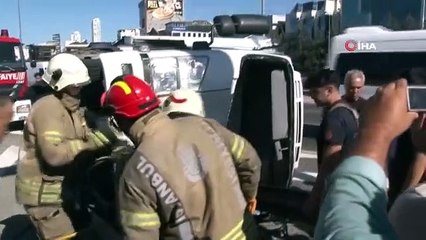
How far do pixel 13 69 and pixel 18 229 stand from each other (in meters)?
9.86

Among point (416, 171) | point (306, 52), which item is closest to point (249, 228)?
point (416, 171)

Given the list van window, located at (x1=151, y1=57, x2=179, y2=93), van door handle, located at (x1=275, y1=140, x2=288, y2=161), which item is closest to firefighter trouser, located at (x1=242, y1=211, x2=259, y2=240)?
van door handle, located at (x1=275, y1=140, x2=288, y2=161)

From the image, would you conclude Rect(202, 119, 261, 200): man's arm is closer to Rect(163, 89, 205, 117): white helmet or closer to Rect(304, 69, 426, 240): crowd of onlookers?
Rect(163, 89, 205, 117): white helmet

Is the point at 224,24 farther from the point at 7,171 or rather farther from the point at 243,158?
the point at 243,158

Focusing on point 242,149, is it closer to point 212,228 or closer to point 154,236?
point 212,228

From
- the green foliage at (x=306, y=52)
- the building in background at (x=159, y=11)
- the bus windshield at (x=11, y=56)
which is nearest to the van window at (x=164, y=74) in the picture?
the bus windshield at (x=11, y=56)

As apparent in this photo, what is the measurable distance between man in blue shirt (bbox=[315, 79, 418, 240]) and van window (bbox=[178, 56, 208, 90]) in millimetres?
5593

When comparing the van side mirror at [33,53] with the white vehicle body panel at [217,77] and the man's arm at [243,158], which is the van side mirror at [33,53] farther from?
the man's arm at [243,158]

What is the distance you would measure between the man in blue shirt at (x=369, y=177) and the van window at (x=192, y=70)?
18.3ft

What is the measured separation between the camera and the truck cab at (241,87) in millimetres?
6182

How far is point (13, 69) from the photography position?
1549cm

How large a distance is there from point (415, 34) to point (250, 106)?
6507mm

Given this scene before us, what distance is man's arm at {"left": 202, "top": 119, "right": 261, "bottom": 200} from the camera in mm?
3035

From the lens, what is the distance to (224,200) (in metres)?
2.82
